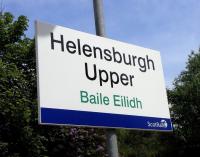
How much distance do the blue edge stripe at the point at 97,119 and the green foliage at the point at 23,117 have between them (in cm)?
793

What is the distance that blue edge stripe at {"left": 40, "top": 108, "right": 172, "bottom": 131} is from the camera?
4586 millimetres

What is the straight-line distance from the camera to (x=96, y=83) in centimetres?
515

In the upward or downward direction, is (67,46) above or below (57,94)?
above

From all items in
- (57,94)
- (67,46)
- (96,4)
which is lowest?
(57,94)

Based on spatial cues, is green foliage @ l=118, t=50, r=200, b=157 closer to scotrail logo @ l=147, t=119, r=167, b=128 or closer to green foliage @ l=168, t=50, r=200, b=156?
green foliage @ l=168, t=50, r=200, b=156

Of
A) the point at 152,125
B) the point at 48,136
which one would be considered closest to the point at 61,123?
the point at 152,125

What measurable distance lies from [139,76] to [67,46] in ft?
3.58

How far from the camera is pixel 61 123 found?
4605mm

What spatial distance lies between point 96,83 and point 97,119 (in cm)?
46

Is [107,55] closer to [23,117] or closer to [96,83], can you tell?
[96,83]

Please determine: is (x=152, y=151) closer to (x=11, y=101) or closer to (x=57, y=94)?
(x=11, y=101)

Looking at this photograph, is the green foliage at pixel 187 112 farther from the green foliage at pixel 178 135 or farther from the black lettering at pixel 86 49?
the black lettering at pixel 86 49

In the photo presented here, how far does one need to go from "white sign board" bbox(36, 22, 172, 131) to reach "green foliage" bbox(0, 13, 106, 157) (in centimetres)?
770

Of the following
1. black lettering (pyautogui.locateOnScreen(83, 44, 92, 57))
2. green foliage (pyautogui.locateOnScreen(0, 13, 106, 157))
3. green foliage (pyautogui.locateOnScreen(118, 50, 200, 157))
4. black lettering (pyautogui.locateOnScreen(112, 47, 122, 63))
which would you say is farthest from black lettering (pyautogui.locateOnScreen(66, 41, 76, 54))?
green foliage (pyautogui.locateOnScreen(118, 50, 200, 157))
